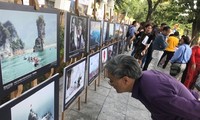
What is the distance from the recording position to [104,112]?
422cm

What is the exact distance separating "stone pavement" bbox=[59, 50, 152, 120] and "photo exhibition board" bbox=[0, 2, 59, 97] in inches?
72.4

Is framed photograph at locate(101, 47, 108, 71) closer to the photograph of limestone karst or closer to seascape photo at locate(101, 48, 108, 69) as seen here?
seascape photo at locate(101, 48, 108, 69)

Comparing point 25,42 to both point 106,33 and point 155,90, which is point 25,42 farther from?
point 106,33

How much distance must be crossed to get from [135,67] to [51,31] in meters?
0.97

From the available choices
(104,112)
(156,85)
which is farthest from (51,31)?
(104,112)

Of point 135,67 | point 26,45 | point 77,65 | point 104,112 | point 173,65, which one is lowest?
point 104,112

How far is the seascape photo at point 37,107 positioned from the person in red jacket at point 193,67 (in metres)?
4.19

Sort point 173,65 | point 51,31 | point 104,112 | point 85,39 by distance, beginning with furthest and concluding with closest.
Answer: point 173,65 < point 104,112 < point 85,39 < point 51,31

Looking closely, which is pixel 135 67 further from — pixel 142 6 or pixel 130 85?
pixel 142 6

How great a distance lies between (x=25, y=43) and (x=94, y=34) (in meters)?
2.38

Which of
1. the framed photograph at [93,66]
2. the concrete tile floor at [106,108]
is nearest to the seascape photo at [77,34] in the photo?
the framed photograph at [93,66]

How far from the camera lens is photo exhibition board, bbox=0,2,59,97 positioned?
1.61 m

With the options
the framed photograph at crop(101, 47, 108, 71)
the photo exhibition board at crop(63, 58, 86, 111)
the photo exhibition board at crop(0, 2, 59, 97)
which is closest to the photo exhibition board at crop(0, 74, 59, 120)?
the photo exhibition board at crop(0, 2, 59, 97)

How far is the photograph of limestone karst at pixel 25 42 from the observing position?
161 cm
